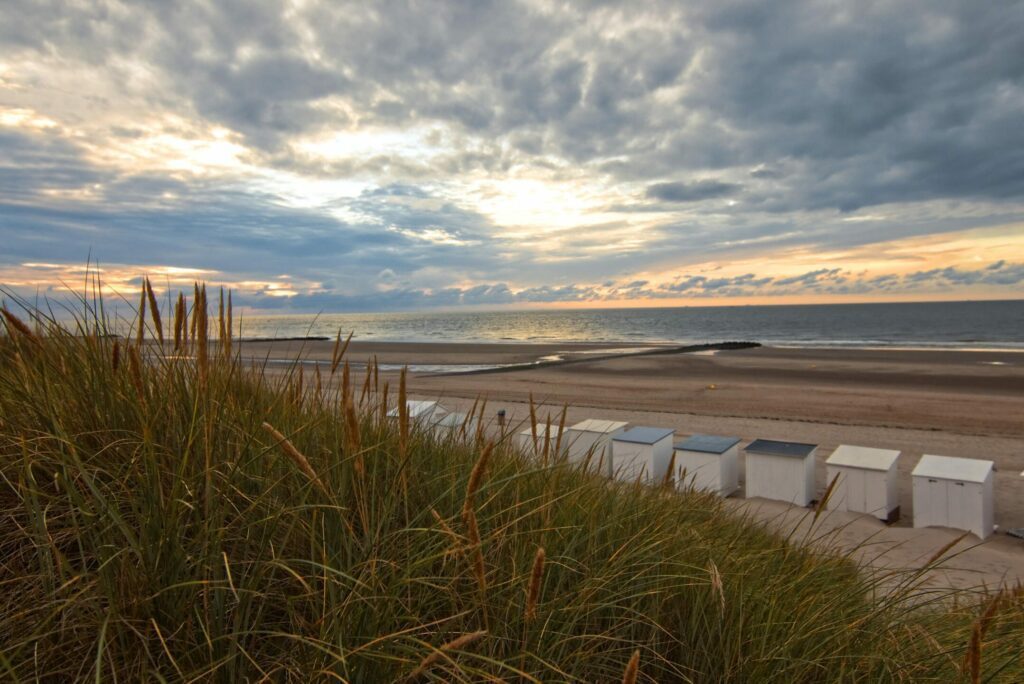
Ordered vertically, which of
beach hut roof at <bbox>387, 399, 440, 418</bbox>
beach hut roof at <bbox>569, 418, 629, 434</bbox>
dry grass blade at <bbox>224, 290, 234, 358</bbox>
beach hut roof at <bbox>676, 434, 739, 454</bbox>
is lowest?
beach hut roof at <bbox>676, 434, 739, 454</bbox>

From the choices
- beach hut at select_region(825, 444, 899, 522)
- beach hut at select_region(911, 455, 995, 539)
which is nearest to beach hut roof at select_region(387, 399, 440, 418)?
beach hut at select_region(825, 444, 899, 522)

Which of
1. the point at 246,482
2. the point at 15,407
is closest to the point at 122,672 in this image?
the point at 246,482

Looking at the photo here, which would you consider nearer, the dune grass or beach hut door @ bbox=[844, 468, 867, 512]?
the dune grass

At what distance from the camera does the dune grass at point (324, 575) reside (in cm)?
169

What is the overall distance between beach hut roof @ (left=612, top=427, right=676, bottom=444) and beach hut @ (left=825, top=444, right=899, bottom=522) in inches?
95.5

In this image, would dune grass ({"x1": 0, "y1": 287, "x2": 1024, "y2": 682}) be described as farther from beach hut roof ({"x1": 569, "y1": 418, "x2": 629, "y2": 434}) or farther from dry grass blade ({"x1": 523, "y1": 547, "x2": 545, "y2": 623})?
beach hut roof ({"x1": 569, "y1": 418, "x2": 629, "y2": 434})

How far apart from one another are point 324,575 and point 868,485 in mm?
8725

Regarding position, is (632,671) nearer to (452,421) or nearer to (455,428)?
(455,428)

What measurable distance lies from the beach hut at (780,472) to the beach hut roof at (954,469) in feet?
4.51

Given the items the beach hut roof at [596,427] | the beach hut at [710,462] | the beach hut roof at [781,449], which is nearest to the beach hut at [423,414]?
the beach hut roof at [596,427]

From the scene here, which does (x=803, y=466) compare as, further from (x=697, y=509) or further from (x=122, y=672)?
(x=122, y=672)

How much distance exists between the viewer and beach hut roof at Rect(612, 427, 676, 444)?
9.02m

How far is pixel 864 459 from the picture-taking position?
8.59 m

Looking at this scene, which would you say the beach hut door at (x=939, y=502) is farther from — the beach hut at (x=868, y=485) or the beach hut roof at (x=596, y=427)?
the beach hut roof at (x=596, y=427)
